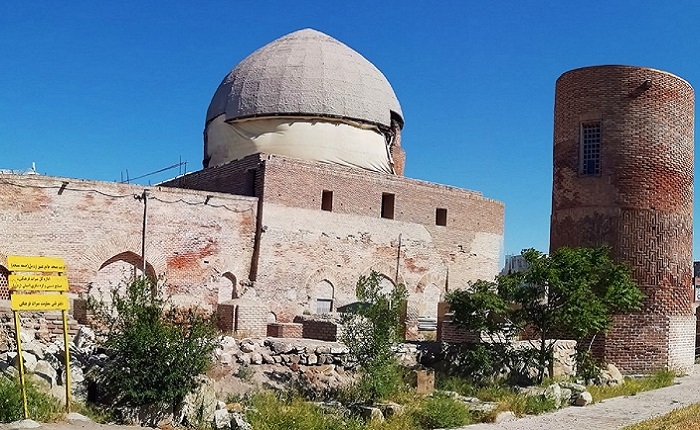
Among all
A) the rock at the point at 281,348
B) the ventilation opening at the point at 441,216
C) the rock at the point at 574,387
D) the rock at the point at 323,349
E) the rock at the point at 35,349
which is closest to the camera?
the rock at the point at 35,349

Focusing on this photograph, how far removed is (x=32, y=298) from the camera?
985 cm

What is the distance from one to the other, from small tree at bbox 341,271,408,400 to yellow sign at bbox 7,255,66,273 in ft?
16.3

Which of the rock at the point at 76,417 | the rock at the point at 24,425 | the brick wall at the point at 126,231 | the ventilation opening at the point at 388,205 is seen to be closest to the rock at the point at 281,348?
the rock at the point at 76,417

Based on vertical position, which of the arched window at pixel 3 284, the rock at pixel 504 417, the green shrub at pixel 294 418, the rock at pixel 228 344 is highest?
the arched window at pixel 3 284

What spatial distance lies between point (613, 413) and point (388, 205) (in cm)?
1201

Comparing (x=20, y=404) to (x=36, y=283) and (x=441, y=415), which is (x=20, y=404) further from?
(x=441, y=415)

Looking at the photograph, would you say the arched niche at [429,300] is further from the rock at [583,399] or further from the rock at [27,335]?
the rock at [27,335]

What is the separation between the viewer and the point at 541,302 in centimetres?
1528

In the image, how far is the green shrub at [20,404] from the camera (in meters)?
9.30

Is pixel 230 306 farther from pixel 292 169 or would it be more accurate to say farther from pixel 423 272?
pixel 423 272

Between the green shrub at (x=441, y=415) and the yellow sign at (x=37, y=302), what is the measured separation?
519cm

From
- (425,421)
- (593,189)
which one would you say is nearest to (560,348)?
(593,189)

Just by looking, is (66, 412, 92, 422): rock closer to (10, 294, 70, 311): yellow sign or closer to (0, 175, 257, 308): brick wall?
(10, 294, 70, 311): yellow sign

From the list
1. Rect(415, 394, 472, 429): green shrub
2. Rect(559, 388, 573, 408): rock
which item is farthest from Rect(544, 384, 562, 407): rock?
Rect(415, 394, 472, 429): green shrub
